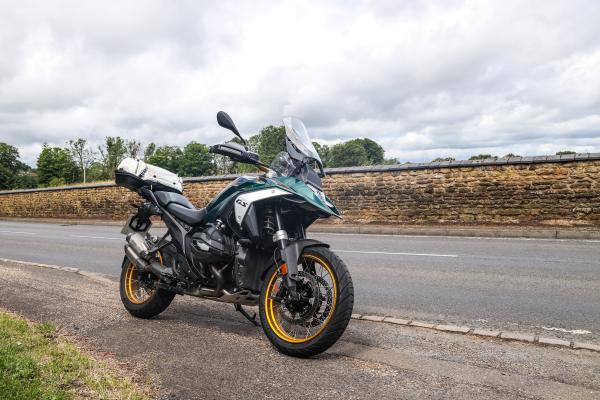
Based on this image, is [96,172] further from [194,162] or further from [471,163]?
[471,163]

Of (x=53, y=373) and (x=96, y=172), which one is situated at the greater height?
(x=96, y=172)

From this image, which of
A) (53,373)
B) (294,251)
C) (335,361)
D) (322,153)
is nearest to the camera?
(53,373)

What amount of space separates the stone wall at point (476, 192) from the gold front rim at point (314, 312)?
10.2 m

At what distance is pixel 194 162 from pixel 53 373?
6451 cm

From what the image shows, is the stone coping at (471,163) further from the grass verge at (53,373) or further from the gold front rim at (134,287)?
the grass verge at (53,373)

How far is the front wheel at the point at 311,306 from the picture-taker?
339 cm

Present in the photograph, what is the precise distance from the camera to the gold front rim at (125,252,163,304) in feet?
15.9

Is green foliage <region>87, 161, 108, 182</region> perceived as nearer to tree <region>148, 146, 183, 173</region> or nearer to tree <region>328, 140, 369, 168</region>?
tree <region>148, 146, 183, 173</region>

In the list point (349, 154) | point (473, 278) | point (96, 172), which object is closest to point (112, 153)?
point (96, 172)

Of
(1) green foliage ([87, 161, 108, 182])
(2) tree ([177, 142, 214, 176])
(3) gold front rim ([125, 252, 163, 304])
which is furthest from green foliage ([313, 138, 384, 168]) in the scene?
(3) gold front rim ([125, 252, 163, 304])

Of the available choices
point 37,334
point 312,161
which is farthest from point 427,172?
point 37,334

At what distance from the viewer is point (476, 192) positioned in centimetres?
1460

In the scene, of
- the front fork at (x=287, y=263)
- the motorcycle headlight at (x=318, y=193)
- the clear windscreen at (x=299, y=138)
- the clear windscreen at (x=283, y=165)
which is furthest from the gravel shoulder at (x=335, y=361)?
the clear windscreen at (x=299, y=138)

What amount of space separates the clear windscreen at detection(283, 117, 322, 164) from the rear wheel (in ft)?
6.06
